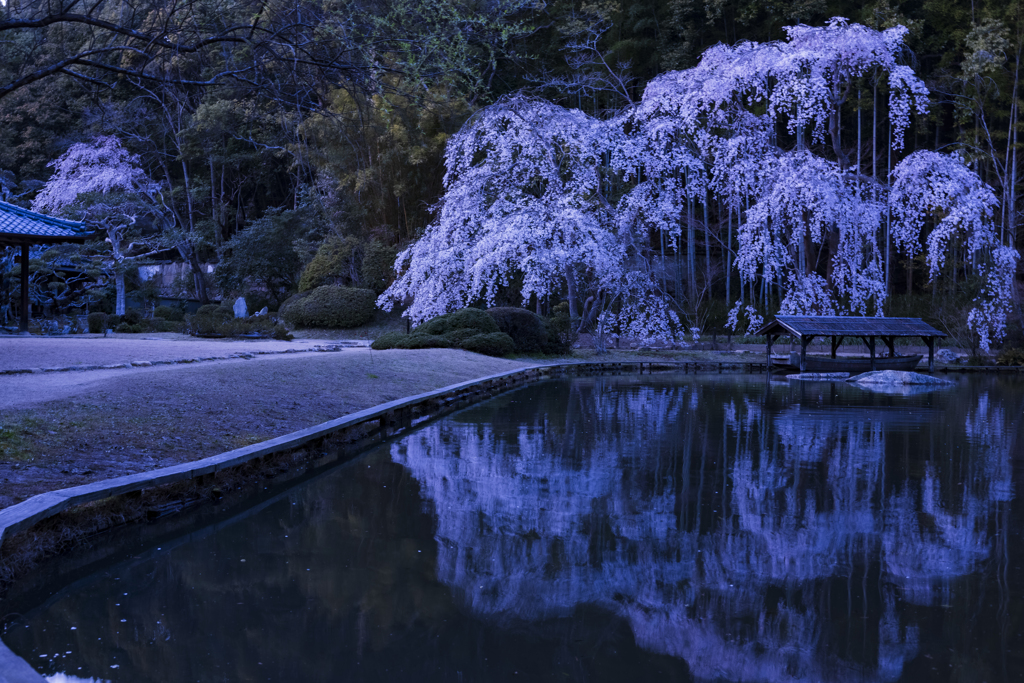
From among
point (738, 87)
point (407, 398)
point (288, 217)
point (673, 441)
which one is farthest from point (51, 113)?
point (673, 441)

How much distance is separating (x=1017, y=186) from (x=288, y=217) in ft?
81.9

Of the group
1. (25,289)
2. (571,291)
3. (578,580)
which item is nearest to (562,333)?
(571,291)

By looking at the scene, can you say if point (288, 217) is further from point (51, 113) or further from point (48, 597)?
point (48, 597)

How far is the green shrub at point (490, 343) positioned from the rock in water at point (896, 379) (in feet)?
25.9

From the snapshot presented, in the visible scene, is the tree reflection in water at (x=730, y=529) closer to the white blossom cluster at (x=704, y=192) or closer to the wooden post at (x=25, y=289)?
the white blossom cluster at (x=704, y=192)

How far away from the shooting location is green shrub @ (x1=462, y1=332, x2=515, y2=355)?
63.6 ft

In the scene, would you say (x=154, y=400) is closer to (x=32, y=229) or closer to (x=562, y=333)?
(x=32, y=229)

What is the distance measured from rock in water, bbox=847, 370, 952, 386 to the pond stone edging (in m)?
7.79

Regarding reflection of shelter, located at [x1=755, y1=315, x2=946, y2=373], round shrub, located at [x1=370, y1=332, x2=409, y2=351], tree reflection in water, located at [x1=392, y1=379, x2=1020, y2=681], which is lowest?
tree reflection in water, located at [x1=392, y1=379, x2=1020, y2=681]

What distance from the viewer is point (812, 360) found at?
1967cm

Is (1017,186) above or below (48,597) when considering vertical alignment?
above

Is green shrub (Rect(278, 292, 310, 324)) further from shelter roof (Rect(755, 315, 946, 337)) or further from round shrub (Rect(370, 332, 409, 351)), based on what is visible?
shelter roof (Rect(755, 315, 946, 337))

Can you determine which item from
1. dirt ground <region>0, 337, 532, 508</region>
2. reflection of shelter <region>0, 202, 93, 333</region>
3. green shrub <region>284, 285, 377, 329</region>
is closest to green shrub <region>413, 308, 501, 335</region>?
dirt ground <region>0, 337, 532, 508</region>

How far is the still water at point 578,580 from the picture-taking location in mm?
3318
